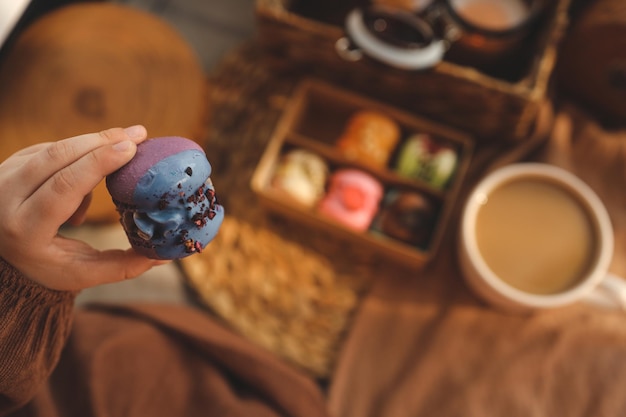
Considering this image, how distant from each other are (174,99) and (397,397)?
52 cm

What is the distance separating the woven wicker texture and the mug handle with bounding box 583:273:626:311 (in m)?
0.24

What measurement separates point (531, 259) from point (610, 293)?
0.10 m

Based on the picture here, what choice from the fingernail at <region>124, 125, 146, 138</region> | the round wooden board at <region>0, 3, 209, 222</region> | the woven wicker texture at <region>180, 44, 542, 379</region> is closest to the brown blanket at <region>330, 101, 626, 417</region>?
the woven wicker texture at <region>180, 44, 542, 379</region>

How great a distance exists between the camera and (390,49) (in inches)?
30.9

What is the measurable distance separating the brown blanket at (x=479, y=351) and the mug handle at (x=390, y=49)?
25 centimetres

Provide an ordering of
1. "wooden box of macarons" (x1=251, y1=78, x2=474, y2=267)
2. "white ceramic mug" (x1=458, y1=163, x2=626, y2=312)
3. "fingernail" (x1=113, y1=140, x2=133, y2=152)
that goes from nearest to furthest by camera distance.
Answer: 1. "fingernail" (x1=113, y1=140, x2=133, y2=152)
2. "white ceramic mug" (x1=458, y1=163, x2=626, y2=312)
3. "wooden box of macarons" (x1=251, y1=78, x2=474, y2=267)

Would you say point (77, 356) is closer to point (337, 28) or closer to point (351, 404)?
point (351, 404)

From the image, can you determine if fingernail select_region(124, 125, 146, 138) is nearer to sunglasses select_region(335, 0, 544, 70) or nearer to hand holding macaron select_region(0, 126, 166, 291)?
hand holding macaron select_region(0, 126, 166, 291)

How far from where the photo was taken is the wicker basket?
812mm

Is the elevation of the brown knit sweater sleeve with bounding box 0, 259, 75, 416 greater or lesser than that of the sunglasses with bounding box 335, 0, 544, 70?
lesser

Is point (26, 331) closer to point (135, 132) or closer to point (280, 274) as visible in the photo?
point (135, 132)

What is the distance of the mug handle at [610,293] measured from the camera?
0.72 meters

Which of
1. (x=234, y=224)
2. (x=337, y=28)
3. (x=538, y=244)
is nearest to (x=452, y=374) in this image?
(x=538, y=244)

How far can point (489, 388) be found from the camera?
78 centimetres
